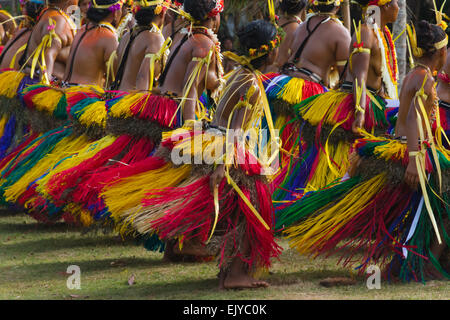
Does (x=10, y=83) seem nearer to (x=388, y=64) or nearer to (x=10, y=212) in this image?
(x=10, y=212)

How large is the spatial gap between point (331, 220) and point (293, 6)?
10.3 feet

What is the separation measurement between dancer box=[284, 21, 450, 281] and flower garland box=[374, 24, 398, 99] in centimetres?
102

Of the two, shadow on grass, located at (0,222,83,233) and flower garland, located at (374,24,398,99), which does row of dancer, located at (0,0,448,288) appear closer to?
flower garland, located at (374,24,398,99)

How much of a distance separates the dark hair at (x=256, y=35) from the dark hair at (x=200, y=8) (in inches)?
33.8

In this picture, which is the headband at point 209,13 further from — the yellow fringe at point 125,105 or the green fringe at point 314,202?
the green fringe at point 314,202

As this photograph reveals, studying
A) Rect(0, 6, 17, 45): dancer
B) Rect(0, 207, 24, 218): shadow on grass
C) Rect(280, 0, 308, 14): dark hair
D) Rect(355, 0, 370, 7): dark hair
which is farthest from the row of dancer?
Rect(0, 6, 17, 45): dancer

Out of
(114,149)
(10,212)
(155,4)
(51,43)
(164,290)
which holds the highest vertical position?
(155,4)

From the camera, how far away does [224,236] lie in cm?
460

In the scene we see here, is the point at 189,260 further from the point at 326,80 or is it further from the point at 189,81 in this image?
the point at 326,80

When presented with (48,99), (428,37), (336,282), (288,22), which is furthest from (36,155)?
(428,37)

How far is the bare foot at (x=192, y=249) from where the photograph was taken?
18.2ft

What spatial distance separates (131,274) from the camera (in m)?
5.31

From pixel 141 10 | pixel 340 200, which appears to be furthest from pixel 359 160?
pixel 141 10

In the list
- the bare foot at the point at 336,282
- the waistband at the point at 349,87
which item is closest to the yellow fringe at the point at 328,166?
the waistband at the point at 349,87
